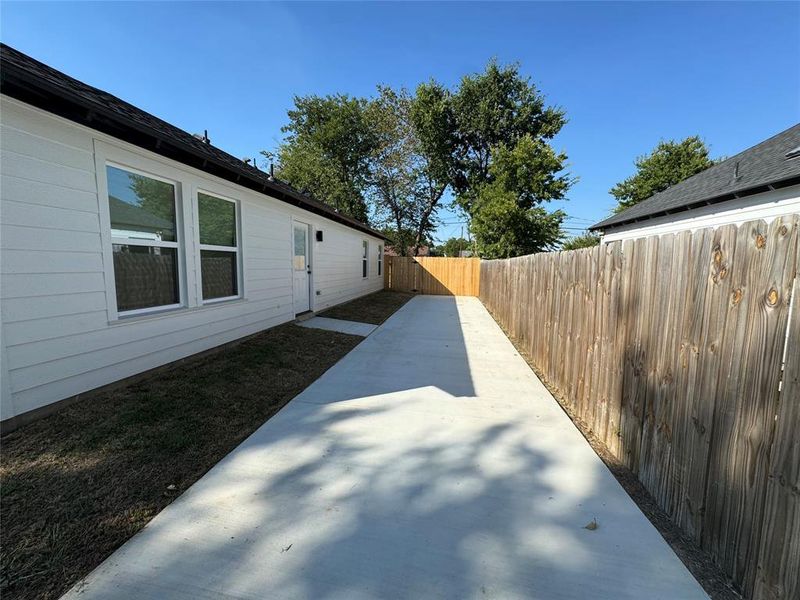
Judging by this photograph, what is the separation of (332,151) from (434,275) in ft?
39.5

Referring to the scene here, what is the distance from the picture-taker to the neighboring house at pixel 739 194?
6.22 metres

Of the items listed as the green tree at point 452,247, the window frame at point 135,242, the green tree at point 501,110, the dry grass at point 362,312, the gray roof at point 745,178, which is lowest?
the dry grass at point 362,312

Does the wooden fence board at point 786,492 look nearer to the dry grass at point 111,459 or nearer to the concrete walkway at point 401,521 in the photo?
the concrete walkway at point 401,521

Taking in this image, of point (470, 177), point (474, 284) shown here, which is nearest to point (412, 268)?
point (474, 284)

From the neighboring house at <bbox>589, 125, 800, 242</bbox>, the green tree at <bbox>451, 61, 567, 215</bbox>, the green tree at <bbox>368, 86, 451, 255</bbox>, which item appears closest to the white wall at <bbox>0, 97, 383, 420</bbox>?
the neighboring house at <bbox>589, 125, 800, 242</bbox>

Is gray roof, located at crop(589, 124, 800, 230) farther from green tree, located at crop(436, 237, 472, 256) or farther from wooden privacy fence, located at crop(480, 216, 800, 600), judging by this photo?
green tree, located at crop(436, 237, 472, 256)

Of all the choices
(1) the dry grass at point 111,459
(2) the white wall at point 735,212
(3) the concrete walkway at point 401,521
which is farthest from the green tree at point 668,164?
(1) the dry grass at point 111,459

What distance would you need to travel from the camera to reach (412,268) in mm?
19234

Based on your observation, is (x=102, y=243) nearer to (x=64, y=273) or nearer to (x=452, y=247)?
(x=64, y=273)

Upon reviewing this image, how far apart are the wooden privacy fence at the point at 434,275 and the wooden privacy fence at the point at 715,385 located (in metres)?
15.2

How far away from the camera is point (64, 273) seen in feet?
10.7

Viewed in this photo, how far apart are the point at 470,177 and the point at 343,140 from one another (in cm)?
900

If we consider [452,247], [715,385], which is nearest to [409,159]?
[715,385]

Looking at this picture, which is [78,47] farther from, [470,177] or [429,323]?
[470,177]
